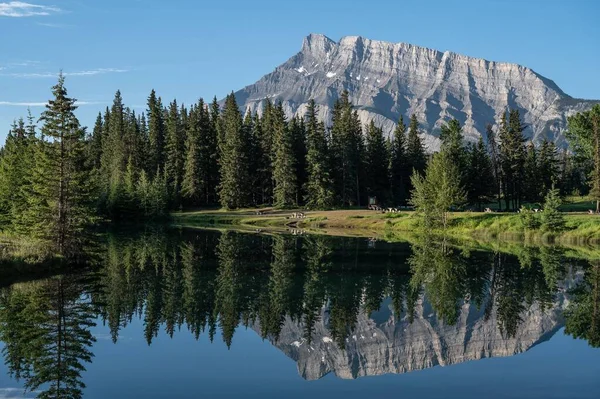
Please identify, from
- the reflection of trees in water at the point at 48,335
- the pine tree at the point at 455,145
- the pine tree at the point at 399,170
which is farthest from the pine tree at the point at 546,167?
the reflection of trees in water at the point at 48,335

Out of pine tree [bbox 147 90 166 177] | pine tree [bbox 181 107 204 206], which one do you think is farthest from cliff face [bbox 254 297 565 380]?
pine tree [bbox 147 90 166 177]

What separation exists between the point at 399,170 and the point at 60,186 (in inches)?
3481

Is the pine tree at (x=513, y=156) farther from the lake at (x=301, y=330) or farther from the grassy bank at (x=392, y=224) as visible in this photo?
the lake at (x=301, y=330)

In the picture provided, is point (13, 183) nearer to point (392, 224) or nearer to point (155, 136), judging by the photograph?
point (392, 224)

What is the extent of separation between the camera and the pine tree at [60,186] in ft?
141

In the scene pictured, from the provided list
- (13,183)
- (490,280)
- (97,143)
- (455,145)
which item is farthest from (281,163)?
(490,280)

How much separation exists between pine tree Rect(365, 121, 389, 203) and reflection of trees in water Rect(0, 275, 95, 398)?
295ft

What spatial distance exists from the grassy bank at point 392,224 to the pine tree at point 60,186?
1559 inches

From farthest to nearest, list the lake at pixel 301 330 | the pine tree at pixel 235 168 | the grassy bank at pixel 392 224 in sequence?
the pine tree at pixel 235 168 → the grassy bank at pixel 392 224 → the lake at pixel 301 330

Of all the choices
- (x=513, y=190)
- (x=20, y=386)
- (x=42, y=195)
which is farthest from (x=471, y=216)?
(x=20, y=386)

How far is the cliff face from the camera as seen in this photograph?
2319 centimetres

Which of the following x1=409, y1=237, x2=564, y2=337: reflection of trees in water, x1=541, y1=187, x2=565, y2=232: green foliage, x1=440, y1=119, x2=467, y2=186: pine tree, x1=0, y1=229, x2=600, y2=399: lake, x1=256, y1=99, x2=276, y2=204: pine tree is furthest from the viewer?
x1=256, y1=99, x2=276, y2=204: pine tree

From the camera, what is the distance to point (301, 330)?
88.2 ft

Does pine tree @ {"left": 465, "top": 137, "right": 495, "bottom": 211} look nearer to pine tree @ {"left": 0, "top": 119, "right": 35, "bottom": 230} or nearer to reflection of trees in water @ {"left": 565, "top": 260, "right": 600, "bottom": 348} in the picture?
reflection of trees in water @ {"left": 565, "top": 260, "right": 600, "bottom": 348}
